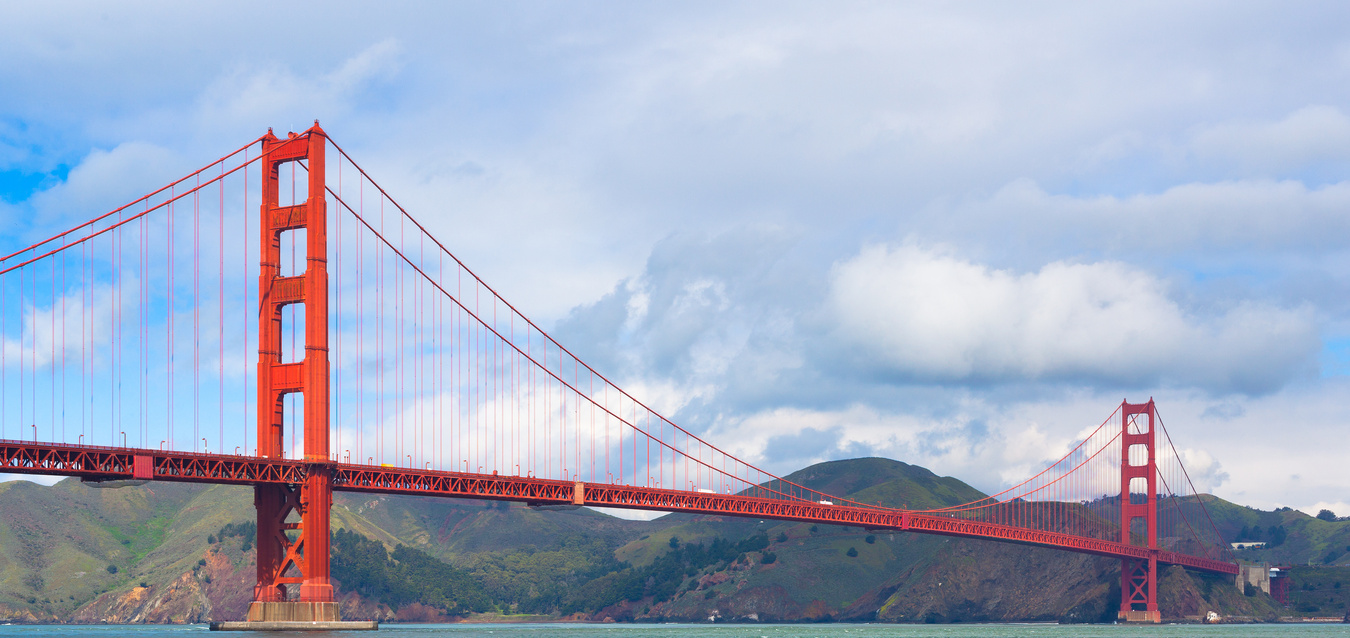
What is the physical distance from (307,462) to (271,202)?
15386 millimetres

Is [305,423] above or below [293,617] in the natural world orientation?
above

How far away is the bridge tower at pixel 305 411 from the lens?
69.1 meters

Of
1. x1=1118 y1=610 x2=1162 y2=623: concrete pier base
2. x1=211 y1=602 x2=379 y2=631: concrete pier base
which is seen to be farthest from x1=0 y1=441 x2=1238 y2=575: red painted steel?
x1=1118 y1=610 x2=1162 y2=623: concrete pier base

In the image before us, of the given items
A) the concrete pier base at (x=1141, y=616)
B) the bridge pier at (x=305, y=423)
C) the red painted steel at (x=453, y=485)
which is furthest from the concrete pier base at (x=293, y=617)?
the concrete pier base at (x=1141, y=616)

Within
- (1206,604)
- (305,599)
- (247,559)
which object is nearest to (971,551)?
(1206,604)

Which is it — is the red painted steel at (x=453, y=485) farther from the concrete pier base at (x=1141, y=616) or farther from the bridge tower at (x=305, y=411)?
the concrete pier base at (x=1141, y=616)

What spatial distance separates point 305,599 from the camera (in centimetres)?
6881

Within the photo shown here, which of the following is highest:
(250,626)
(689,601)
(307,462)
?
(307,462)

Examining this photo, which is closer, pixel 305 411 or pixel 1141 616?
pixel 305 411

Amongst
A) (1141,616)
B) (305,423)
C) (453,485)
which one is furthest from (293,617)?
(1141,616)

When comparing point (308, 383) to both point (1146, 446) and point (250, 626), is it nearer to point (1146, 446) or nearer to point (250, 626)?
point (250, 626)

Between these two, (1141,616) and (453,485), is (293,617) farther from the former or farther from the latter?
(1141,616)

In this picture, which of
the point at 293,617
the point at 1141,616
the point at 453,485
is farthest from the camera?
the point at 1141,616

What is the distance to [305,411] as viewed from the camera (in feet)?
228
